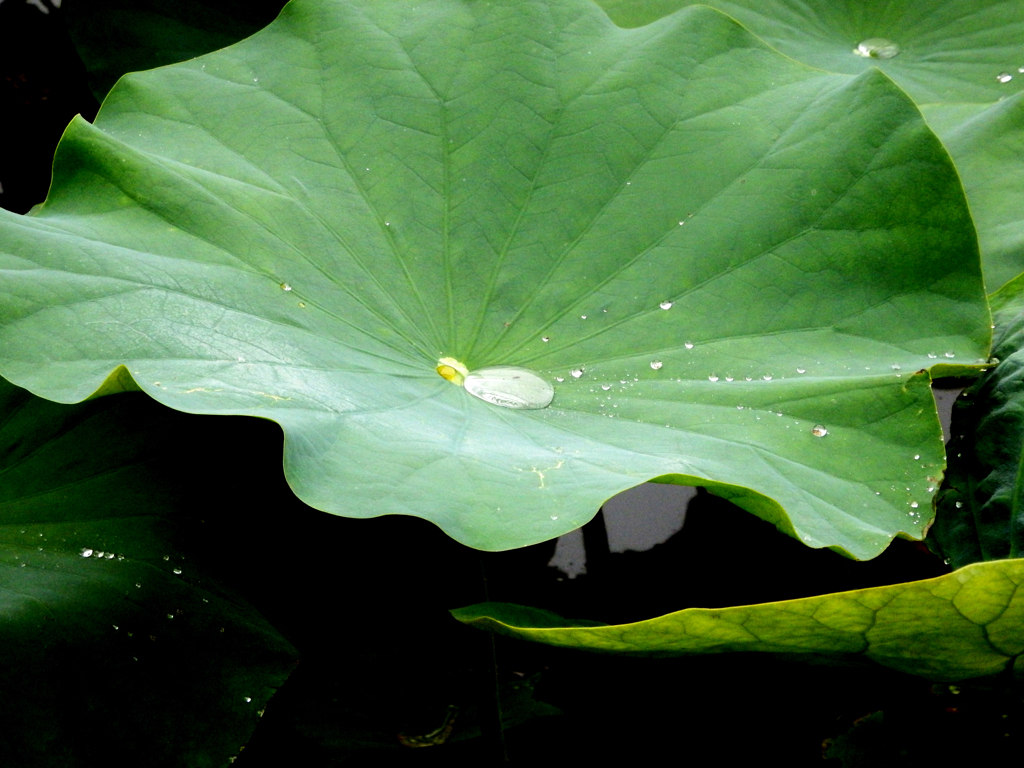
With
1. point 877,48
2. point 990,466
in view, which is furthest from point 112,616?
point 877,48

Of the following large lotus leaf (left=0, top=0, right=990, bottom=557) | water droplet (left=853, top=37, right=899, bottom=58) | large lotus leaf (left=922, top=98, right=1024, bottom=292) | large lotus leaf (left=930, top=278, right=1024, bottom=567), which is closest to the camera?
large lotus leaf (left=0, top=0, right=990, bottom=557)

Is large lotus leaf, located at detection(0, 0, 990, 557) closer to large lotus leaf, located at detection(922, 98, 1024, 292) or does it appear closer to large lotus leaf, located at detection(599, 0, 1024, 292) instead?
large lotus leaf, located at detection(922, 98, 1024, 292)

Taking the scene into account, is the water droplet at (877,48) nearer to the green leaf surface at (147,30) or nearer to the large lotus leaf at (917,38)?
the large lotus leaf at (917,38)

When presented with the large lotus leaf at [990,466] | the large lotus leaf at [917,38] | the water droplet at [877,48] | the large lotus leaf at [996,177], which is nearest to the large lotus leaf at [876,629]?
the large lotus leaf at [990,466]

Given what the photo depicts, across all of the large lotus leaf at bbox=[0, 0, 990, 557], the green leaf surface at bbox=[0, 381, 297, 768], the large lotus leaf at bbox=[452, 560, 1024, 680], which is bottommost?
the green leaf surface at bbox=[0, 381, 297, 768]

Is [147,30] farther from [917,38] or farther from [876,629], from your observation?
[876,629]

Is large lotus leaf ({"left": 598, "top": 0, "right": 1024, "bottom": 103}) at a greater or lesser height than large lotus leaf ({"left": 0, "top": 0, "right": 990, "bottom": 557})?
greater

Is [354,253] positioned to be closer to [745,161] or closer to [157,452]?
[157,452]

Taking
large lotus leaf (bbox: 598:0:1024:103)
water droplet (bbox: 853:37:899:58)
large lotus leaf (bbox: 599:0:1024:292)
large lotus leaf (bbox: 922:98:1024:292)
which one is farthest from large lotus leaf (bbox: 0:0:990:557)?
water droplet (bbox: 853:37:899:58)
